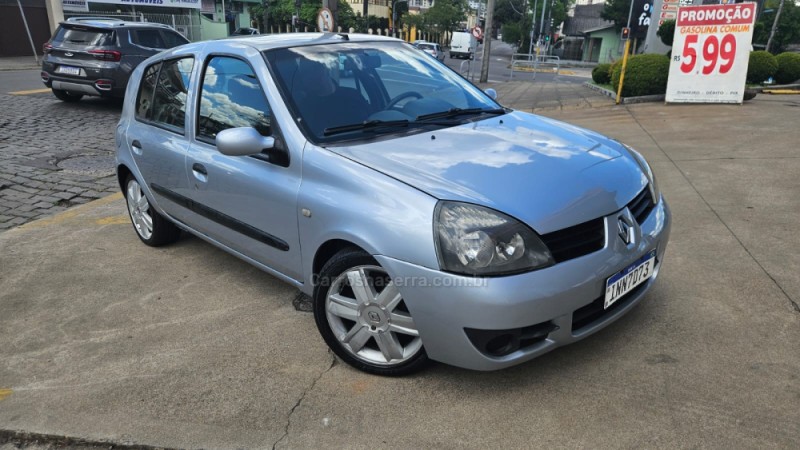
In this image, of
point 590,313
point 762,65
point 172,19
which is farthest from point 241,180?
point 172,19

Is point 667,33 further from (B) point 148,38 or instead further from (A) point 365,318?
(A) point 365,318

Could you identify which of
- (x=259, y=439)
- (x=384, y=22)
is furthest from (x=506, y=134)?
(x=384, y=22)

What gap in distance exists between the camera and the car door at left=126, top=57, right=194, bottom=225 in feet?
12.6

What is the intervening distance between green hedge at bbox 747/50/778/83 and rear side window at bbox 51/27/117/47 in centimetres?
1347

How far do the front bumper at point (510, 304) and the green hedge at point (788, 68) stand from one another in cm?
1336

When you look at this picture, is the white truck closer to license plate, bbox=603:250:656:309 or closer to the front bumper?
license plate, bbox=603:250:656:309

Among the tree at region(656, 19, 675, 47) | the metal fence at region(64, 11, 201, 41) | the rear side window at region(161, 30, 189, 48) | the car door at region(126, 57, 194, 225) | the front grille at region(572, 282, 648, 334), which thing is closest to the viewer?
the front grille at region(572, 282, 648, 334)

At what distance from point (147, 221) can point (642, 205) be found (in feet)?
11.9

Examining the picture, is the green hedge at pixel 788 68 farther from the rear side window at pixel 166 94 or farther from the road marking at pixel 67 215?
the road marking at pixel 67 215

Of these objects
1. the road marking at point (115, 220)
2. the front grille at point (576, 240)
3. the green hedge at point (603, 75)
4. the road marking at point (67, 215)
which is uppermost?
the front grille at point (576, 240)

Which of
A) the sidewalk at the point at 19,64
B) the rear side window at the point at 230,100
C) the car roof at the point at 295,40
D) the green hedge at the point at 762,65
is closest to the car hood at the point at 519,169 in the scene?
Answer: the rear side window at the point at 230,100

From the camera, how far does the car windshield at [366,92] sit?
3102 millimetres

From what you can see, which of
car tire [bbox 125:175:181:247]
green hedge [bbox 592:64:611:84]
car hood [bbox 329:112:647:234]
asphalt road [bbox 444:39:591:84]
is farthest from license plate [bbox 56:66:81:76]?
green hedge [bbox 592:64:611:84]

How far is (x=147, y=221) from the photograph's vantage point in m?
4.60
